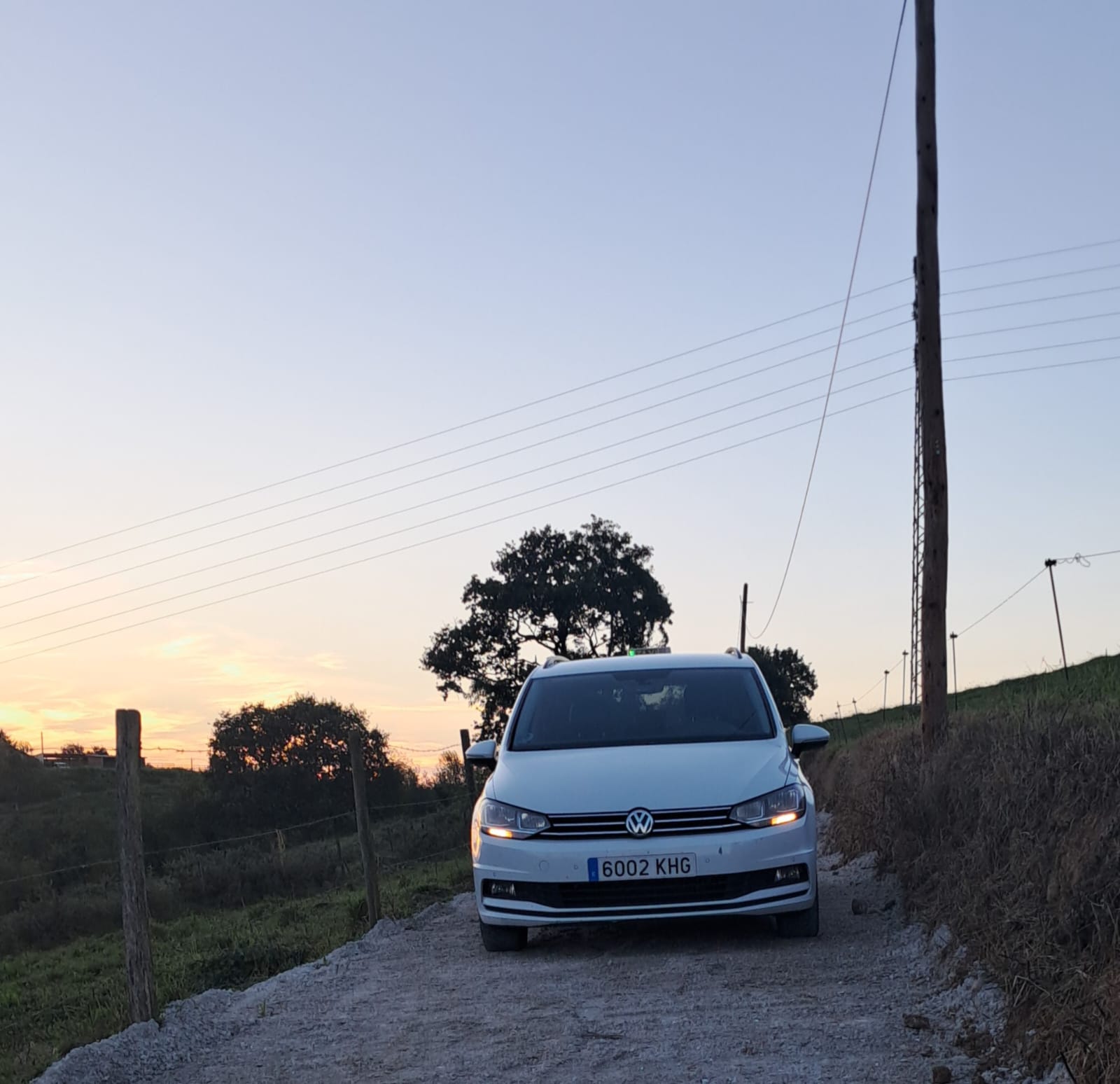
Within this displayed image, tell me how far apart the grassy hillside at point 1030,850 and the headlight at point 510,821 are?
91.8 inches

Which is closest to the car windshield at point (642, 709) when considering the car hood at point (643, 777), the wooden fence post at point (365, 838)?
the car hood at point (643, 777)

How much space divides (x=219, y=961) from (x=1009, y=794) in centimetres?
603

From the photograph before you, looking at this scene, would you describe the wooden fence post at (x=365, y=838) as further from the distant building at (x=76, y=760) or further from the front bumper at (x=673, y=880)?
the distant building at (x=76, y=760)

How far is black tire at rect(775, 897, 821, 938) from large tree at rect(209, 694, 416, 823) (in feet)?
138

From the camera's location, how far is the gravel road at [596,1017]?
521cm

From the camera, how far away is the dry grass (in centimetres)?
464

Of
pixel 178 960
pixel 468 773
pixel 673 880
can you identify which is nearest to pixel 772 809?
pixel 673 880

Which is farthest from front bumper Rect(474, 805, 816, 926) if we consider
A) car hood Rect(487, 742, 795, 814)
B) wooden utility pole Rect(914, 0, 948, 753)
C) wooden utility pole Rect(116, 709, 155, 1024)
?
wooden utility pole Rect(914, 0, 948, 753)

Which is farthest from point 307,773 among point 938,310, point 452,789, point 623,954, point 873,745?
point 623,954

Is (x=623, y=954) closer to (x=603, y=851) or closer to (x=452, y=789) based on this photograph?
(x=603, y=851)

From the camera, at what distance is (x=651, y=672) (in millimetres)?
9273

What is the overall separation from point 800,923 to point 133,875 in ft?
12.8

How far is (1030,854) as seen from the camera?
6414 millimetres

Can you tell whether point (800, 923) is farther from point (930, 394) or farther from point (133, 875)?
point (930, 394)
